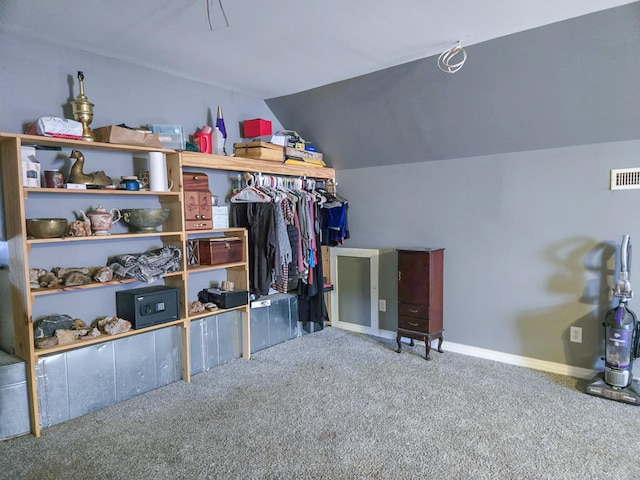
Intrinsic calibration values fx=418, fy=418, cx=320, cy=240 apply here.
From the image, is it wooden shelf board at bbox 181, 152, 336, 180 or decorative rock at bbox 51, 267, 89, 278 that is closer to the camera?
decorative rock at bbox 51, 267, 89, 278

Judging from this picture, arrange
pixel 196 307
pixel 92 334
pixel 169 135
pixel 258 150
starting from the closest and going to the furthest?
pixel 92 334
pixel 169 135
pixel 196 307
pixel 258 150

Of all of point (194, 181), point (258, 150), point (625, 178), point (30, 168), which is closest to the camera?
point (30, 168)

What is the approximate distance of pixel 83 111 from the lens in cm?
266

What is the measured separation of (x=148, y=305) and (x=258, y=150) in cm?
161

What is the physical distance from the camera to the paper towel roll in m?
2.95

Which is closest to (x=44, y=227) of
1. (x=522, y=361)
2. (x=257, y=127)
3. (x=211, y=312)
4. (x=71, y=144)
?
(x=71, y=144)

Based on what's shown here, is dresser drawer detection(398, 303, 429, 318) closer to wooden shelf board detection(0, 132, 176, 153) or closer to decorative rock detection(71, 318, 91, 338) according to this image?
wooden shelf board detection(0, 132, 176, 153)

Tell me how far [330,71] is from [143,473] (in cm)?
295

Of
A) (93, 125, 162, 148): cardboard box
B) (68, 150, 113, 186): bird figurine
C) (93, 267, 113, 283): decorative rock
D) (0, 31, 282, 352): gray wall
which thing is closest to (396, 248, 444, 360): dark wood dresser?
(0, 31, 282, 352): gray wall

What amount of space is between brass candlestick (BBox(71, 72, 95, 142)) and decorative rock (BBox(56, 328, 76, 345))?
1205 mm

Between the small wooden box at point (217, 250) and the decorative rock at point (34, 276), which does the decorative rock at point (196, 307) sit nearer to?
the small wooden box at point (217, 250)

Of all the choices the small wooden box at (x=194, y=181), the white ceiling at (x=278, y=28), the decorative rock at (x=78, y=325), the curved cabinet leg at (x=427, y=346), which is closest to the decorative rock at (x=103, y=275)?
the decorative rock at (x=78, y=325)

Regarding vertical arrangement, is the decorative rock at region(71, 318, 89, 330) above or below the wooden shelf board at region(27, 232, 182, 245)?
below

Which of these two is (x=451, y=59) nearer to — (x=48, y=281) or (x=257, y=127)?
(x=257, y=127)
